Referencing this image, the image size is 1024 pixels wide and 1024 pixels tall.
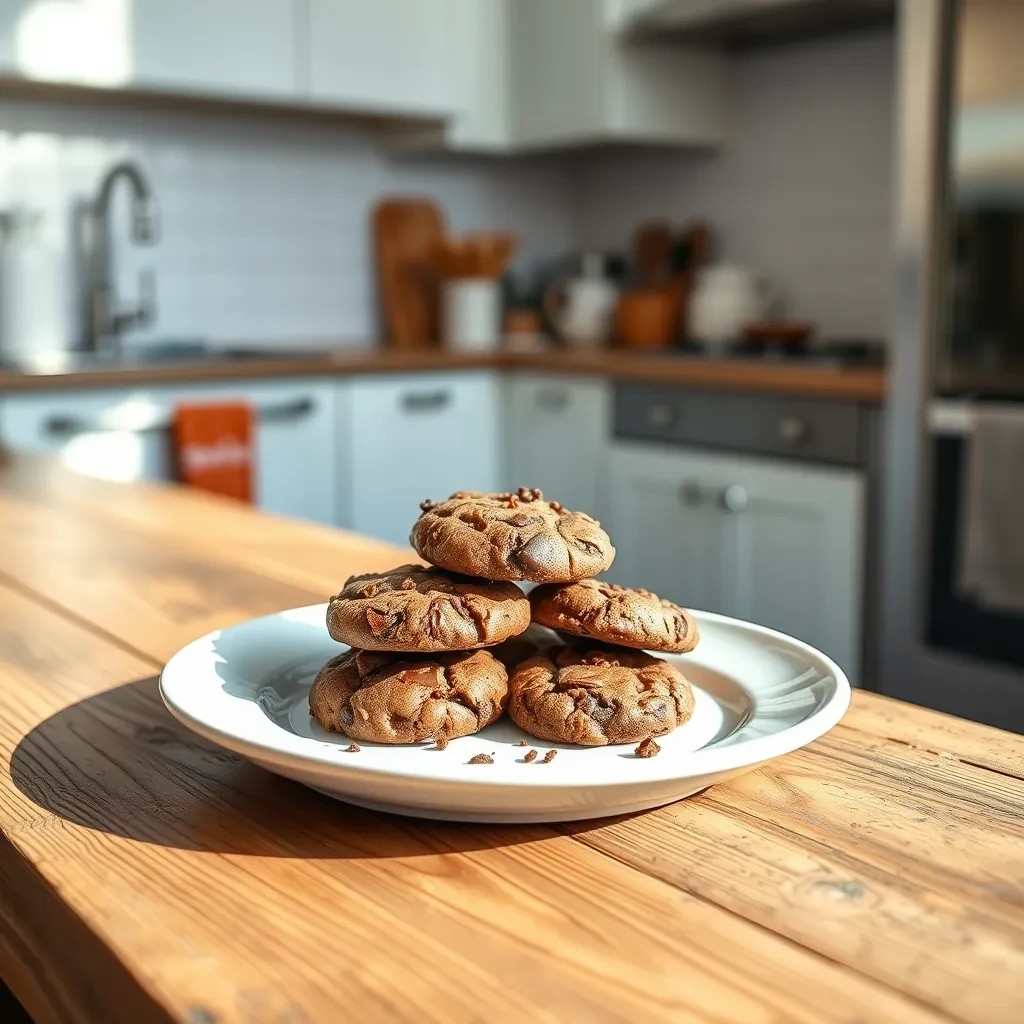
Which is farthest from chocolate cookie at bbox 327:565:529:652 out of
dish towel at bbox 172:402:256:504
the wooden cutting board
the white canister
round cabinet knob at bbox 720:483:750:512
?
the wooden cutting board

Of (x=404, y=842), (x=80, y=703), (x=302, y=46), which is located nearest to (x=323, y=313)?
(x=302, y=46)

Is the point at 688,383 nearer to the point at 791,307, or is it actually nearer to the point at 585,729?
the point at 791,307

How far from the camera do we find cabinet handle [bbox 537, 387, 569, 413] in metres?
3.40

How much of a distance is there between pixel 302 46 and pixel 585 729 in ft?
10.0

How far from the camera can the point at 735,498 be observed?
2.90m

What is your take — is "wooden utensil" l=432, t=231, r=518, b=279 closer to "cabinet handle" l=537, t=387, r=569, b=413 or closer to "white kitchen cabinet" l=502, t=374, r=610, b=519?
"white kitchen cabinet" l=502, t=374, r=610, b=519

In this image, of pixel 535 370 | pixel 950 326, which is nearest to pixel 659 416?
pixel 535 370

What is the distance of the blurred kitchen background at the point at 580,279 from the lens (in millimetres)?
2502

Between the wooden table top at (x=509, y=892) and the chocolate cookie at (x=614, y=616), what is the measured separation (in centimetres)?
9

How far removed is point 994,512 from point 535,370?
141cm

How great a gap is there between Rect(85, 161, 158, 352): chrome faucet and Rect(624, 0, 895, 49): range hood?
1412 millimetres

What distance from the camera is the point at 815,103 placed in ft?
11.5

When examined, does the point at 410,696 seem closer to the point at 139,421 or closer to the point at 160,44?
the point at 139,421

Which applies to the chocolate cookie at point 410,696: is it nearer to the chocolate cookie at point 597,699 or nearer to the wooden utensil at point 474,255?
the chocolate cookie at point 597,699
